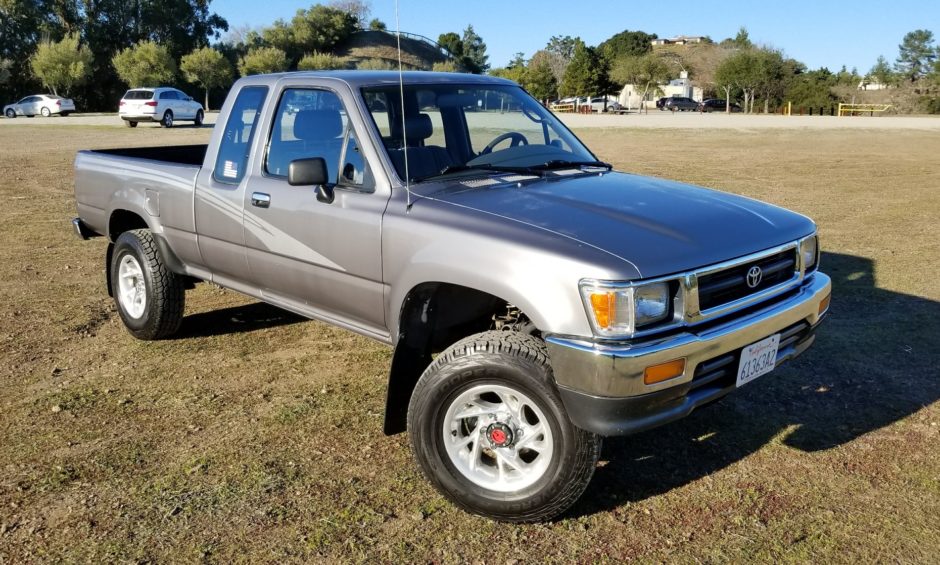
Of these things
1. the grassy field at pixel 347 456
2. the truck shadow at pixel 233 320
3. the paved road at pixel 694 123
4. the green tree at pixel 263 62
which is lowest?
the grassy field at pixel 347 456

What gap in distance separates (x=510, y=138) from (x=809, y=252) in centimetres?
177

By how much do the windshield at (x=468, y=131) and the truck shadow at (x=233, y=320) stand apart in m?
2.51

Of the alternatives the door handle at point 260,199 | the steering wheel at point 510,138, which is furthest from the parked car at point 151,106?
the steering wheel at point 510,138

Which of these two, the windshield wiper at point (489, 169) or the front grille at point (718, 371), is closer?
the front grille at point (718, 371)

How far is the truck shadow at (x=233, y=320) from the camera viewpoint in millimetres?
6027

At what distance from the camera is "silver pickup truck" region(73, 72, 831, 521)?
300 cm

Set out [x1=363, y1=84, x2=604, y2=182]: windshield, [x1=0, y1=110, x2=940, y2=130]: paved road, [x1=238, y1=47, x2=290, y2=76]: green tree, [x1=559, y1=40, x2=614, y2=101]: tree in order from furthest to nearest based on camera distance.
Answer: [x1=559, y1=40, x2=614, y2=101]: tree → [x1=238, y1=47, x2=290, y2=76]: green tree → [x1=0, y1=110, x2=940, y2=130]: paved road → [x1=363, y1=84, x2=604, y2=182]: windshield

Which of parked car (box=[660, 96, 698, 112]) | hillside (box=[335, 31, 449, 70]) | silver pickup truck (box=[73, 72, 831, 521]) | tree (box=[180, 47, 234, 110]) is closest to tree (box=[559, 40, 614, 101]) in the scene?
parked car (box=[660, 96, 698, 112])

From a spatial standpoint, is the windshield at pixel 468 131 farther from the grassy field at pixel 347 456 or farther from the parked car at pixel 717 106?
the parked car at pixel 717 106

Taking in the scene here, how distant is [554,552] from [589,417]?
615mm

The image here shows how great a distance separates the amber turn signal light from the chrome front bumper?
2 cm

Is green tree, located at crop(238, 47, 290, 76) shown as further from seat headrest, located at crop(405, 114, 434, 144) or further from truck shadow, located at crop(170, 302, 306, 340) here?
seat headrest, located at crop(405, 114, 434, 144)

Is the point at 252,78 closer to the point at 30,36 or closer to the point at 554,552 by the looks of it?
the point at 554,552

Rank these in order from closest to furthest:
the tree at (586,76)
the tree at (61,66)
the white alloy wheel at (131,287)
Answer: the white alloy wheel at (131,287)
the tree at (61,66)
the tree at (586,76)
